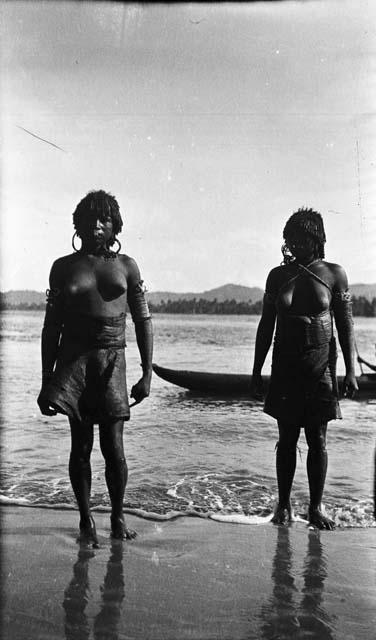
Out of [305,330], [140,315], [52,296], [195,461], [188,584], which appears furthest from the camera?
[195,461]

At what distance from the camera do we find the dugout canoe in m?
13.0

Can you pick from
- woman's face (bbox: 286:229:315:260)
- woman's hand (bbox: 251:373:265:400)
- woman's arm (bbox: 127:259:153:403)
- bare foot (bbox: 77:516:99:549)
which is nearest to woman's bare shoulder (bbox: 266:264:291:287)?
woman's face (bbox: 286:229:315:260)

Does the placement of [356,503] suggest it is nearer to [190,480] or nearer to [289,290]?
[190,480]

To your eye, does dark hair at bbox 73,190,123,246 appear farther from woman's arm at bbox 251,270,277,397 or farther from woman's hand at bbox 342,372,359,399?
woman's hand at bbox 342,372,359,399

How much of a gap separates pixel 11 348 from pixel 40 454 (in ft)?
65.4

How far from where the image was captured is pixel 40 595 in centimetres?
264

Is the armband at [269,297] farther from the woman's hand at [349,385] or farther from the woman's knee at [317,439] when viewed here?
the woman's knee at [317,439]

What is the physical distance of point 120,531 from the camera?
361 centimetres

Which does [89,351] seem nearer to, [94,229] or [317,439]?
[94,229]

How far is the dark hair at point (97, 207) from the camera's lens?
11.8 ft

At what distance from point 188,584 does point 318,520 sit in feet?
4.51

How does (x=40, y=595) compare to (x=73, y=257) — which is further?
(x=73, y=257)

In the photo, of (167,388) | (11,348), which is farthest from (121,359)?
(11,348)

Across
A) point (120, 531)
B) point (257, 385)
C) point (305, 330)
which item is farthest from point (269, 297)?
point (120, 531)
